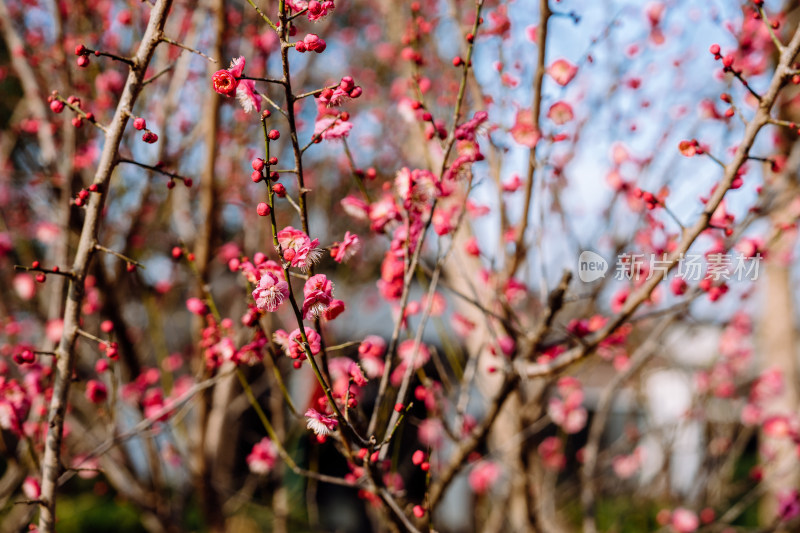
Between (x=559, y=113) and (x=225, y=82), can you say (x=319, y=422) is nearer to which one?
(x=225, y=82)

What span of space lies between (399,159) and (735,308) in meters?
3.10

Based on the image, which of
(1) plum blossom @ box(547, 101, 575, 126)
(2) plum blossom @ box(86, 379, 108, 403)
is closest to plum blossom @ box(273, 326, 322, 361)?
(2) plum blossom @ box(86, 379, 108, 403)

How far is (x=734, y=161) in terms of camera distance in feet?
4.59

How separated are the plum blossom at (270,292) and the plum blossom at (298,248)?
0.05 m

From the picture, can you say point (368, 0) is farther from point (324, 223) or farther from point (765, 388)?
point (765, 388)

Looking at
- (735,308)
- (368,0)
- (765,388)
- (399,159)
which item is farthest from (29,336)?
(765,388)

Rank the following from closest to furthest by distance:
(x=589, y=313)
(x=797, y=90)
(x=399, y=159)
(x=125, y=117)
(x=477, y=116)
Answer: (x=125, y=117), (x=477, y=116), (x=589, y=313), (x=797, y=90), (x=399, y=159)

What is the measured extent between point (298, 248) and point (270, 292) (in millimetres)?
101

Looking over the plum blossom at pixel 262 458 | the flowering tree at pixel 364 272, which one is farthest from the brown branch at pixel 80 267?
the plum blossom at pixel 262 458

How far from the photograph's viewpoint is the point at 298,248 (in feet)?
3.74

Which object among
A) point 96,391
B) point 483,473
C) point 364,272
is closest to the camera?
point 96,391

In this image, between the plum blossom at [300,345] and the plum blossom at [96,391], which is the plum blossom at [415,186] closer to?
the plum blossom at [300,345]

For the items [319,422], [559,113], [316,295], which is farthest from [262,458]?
[559,113]

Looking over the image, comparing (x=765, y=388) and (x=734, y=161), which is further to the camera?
(x=765, y=388)
